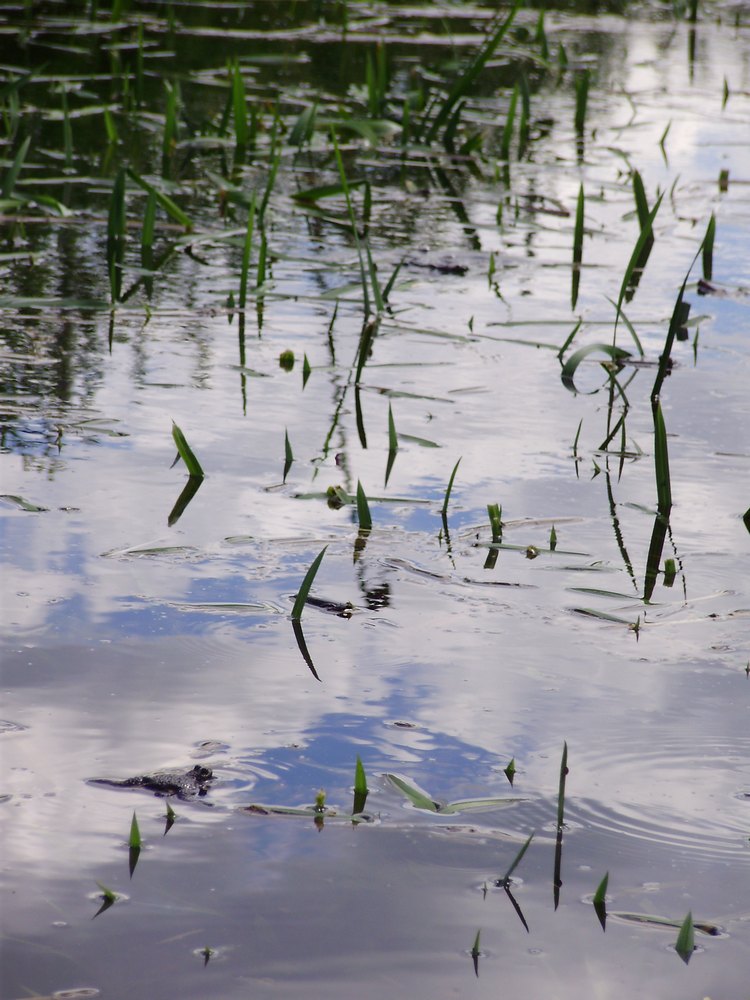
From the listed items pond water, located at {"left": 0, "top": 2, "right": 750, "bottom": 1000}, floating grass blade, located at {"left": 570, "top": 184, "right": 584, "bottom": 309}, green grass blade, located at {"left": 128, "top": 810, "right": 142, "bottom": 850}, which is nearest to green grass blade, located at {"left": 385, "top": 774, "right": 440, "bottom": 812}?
pond water, located at {"left": 0, "top": 2, "right": 750, "bottom": 1000}

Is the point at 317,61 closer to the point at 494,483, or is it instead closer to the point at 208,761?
the point at 494,483

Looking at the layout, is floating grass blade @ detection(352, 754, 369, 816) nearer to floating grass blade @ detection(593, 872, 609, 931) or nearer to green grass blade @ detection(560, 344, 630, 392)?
floating grass blade @ detection(593, 872, 609, 931)

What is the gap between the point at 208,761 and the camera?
4.99ft

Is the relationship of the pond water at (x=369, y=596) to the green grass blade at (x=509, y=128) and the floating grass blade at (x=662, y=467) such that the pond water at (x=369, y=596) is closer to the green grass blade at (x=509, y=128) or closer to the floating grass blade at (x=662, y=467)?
the floating grass blade at (x=662, y=467)

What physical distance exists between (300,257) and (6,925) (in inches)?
101

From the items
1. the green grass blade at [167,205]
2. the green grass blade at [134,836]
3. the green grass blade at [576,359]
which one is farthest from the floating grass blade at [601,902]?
the green grass blade at [167,205]

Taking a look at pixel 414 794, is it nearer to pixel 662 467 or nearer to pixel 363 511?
pixel 363 511

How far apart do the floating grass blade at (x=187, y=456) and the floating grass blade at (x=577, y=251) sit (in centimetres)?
141

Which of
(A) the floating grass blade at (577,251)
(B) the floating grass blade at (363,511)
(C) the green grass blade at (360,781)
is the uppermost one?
(A) the floating grass blade at (577,251)

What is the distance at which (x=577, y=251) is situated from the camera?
11.8 ft

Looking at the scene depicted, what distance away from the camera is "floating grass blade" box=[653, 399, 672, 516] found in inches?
83.5

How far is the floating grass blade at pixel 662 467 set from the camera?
83.5 inches

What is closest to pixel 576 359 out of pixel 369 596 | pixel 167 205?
pixel 369 596

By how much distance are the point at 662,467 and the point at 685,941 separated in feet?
3.36
